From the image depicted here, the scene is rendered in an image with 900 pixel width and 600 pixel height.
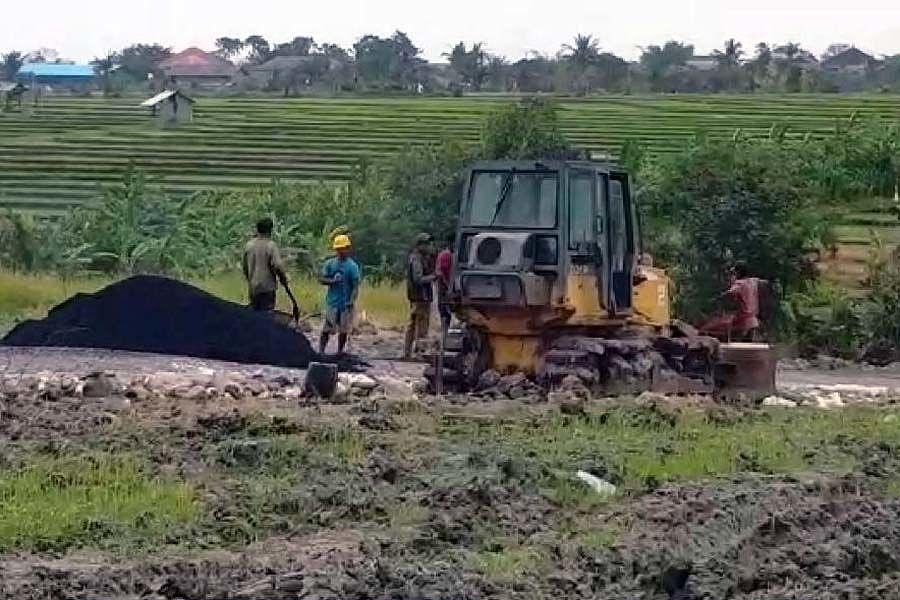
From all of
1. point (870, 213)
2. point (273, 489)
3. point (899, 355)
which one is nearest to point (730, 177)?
point (899, 355)

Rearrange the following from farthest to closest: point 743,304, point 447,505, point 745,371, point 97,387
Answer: point 743,304 → point 745,371 → point 97,387 → point 447,505

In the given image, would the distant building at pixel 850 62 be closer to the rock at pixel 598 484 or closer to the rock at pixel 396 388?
the rock at pixel 396 388

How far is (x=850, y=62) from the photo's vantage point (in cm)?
10150

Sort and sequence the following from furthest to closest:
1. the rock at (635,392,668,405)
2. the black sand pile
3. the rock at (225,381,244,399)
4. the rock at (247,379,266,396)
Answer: the black sand pile
the rock at (247,379,266,396)
the rock at (225,381,244,399)
the rock at (635,392,668,405)

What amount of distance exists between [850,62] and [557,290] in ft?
298

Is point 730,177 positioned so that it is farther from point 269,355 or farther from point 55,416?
point 55,416

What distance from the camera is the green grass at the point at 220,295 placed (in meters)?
23.3

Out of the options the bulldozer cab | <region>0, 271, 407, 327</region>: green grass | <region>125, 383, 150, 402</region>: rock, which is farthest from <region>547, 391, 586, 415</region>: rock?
<region>0, 271, 407, 327</region>: green grass

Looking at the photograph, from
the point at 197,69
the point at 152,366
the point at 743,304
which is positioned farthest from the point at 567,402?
the point at 197,69

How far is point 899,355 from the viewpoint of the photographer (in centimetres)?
2339

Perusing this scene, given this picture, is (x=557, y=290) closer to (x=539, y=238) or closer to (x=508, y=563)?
A: (x=539, y=238)

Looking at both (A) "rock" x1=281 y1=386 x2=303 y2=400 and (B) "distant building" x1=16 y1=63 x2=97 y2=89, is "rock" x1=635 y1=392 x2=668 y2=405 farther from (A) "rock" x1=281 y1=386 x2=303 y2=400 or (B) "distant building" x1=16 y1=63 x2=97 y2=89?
(B) "distant building" x1=16 y1=63 x2=97 y2=89

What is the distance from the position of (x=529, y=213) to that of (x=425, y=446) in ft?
11.6

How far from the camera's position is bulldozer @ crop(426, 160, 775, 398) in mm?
14453
